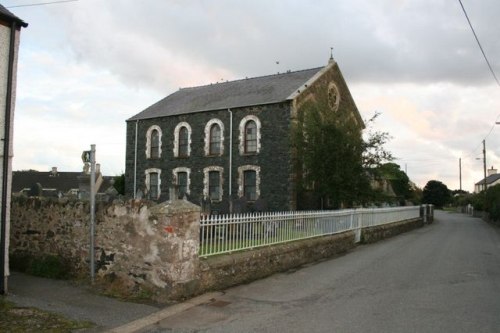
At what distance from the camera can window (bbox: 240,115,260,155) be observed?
28.4 metres

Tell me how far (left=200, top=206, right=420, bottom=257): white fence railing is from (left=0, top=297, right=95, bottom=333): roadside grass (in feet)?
9.31

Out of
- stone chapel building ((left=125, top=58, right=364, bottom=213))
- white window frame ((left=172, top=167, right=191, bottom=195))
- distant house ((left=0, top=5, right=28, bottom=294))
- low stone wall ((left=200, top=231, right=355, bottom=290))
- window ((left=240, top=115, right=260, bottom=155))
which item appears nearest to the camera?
distant house ((left=0, top=5, right=28, bottom=294))

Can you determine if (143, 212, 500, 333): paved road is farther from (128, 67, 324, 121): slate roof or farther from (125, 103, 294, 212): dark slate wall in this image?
(128, 67, 324, 121): slate roof

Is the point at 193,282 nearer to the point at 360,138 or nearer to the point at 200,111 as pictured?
the point at 360,138

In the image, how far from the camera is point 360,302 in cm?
766

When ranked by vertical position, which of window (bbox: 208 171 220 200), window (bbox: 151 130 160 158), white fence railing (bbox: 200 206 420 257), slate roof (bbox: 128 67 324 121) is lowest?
white fence railing (bbox: 200 206 420 257)

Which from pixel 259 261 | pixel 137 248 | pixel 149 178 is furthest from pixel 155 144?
pixel 137 248

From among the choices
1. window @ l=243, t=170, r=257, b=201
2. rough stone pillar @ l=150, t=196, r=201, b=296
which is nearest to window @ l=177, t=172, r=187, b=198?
window @ l=243, t=170, r=257, b=201

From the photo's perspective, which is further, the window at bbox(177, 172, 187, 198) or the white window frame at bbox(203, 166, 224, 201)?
the window at bbox(177, 172, 187, 198)

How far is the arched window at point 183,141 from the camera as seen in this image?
3195 centimetres

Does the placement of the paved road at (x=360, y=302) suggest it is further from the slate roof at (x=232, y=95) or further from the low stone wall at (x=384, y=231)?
the slate roof at (x=232, y=95)

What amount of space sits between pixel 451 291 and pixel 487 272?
10.4 feet

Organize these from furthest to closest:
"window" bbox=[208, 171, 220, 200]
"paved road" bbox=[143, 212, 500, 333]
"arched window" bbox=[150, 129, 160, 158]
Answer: "arched window" bbox=[150, 129, 160, 158] < "window" bbox=[208, 171, 220, 200] < "paved road" bbox=[143, 212, 500, 333]

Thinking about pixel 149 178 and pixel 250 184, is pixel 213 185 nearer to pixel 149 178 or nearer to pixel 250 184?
pixel 250 184
